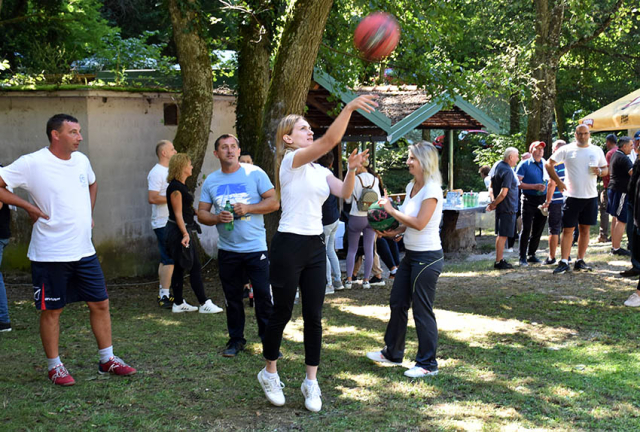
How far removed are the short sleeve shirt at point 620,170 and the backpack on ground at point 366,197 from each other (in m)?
4.67

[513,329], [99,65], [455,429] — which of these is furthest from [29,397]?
[99,65]

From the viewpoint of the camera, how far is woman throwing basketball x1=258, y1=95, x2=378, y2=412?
466 cm

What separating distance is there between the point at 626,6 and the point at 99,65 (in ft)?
56.1

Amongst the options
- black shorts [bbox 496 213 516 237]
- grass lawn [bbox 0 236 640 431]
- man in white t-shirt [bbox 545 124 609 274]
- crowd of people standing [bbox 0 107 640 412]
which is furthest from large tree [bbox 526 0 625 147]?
crowd of people standing [bbox 0 107 640 412]

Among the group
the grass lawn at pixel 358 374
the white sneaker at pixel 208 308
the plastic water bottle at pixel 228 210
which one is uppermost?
the plastic water bottle at pixel 228 210

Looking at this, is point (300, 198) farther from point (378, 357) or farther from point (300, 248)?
point (378, 357)

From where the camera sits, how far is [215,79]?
42.8 feet

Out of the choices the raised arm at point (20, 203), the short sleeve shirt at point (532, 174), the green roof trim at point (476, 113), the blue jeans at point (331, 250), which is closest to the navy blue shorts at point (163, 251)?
the blue jeans at point (331, 250)

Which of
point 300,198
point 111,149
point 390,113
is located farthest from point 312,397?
point 390,113

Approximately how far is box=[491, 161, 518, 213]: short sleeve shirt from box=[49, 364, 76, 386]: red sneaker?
7.49m

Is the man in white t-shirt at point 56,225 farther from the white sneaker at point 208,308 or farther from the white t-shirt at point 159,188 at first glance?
the white t-shirt at point 159,188

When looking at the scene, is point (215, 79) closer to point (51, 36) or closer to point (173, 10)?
point (173, 10)

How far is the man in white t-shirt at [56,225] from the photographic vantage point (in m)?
5.13

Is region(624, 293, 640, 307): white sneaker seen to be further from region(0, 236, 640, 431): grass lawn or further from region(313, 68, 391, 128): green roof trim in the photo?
region(313, 68, 391, 128): green roof trim
